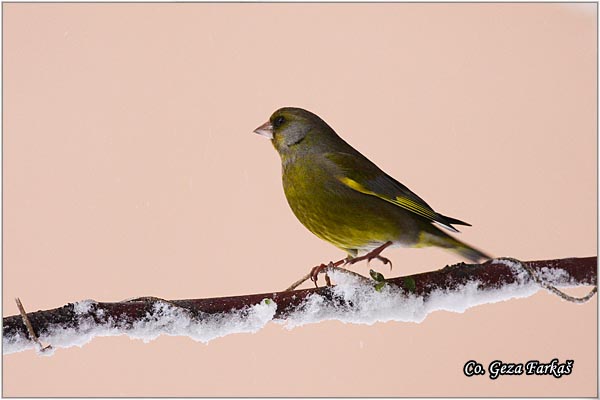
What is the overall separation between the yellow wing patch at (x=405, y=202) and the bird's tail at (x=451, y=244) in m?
0.04

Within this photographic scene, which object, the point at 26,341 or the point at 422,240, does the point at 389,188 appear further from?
the point at 26,341

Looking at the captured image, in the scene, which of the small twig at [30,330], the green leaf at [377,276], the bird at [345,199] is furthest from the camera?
the bird at [345,199]

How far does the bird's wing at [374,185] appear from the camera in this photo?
1158mm

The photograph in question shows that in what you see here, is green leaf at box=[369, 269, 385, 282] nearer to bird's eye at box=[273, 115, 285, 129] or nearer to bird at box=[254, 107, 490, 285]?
bird at box=[254, 107, 490, 285]

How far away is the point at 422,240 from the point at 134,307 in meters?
0.55

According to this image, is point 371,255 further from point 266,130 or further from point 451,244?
point 266,130

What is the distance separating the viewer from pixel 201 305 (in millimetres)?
933

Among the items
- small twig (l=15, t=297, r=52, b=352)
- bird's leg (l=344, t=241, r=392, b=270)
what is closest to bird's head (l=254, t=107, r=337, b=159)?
bird's leg (l=344, t=241, r=392, b=270)

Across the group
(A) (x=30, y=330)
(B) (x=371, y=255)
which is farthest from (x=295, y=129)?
(A) (x=30, y=330)

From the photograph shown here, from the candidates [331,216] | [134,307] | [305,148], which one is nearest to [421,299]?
[331,216]

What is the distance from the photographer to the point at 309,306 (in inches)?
38.2

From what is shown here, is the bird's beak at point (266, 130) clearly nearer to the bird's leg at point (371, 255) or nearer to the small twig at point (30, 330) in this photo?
the bird's leg at point (371, 255)

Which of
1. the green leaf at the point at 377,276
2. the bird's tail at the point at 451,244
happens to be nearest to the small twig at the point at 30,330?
the green leaf at the point at 377,276

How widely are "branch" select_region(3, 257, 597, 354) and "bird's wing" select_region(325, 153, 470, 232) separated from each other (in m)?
0.12
